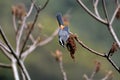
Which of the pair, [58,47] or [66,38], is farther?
[58,47]

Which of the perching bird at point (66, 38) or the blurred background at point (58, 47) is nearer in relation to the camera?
the perching bird at point (66, 38)

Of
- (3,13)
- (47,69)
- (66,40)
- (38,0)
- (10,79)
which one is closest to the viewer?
(66,40)

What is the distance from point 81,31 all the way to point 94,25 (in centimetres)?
73

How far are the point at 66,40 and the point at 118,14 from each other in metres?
1.45

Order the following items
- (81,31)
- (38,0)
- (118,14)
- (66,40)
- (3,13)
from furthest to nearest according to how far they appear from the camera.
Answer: (3,13), (81,31), (38,0), (118,14), (66,40)

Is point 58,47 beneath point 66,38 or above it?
above

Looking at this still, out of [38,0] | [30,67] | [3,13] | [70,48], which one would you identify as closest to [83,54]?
[30,67]

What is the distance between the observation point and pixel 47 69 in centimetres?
2775

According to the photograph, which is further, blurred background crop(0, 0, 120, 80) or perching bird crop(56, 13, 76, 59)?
blurred background crop(0, 0, 120, 80)

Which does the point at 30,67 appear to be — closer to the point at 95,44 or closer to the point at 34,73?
the point at 34,73

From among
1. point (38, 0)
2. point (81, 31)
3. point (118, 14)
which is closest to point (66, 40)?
point (118, 14)

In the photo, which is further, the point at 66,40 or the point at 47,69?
the point at 47,69

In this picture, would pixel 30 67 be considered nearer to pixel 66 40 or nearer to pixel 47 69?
pixel 47 69

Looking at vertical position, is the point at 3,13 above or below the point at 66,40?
above
